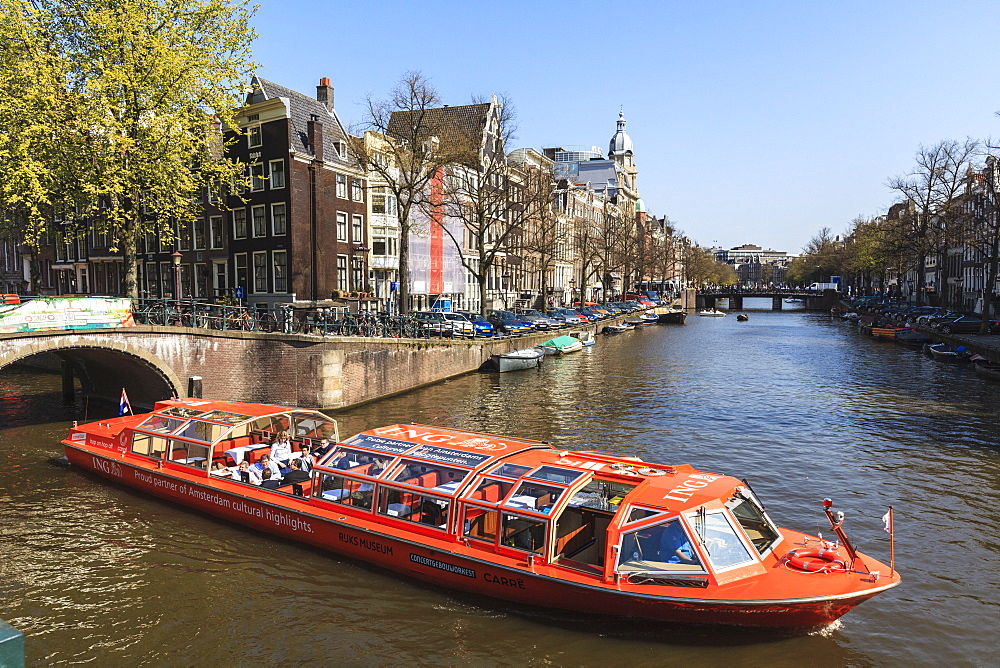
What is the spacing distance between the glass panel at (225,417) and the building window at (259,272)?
2664 cm

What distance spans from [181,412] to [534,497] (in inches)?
496

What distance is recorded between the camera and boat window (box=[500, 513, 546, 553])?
42.8 feet

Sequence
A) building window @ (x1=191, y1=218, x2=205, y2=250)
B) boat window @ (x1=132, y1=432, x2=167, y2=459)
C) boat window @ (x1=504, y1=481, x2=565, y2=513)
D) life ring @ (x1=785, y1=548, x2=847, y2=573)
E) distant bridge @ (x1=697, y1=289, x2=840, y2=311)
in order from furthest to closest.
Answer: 1. distant bridge @ (x1=697, y1=289, x2=840, y2=311)
2. building window @ (x1=191, y1=218, x2=205, y2=250)
3. boat window @ (x1=132, y1=432, x2=167, y2=459)
4. boat window @ (x1=504, y1=481, x2=565, y2=513)
5. life ring @ (x1=785, y1=548, x2=847, y2=573)

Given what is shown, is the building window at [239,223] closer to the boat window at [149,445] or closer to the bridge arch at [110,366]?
the bridge arch at [110,366]

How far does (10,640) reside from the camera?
3598 mm

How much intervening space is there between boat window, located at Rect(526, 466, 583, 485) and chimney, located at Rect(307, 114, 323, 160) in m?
36.1

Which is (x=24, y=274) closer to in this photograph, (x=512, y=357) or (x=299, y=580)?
(x=512, y=357)

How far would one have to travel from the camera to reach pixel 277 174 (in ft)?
144

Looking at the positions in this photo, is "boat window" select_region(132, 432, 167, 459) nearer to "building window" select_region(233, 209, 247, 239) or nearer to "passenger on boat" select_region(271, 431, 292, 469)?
"passenger on boat" select_region(271, 431, 292, 469)

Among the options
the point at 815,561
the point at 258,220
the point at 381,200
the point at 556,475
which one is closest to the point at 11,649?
the point at 556,475

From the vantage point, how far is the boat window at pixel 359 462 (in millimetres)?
15508

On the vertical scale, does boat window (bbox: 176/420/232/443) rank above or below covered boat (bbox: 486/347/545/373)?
above

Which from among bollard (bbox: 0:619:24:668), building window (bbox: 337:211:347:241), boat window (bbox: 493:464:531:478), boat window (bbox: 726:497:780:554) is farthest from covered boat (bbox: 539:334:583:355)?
bollard (bbox: 0:619:24:668)

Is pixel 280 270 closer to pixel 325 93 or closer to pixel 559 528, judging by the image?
pixel 325 93
